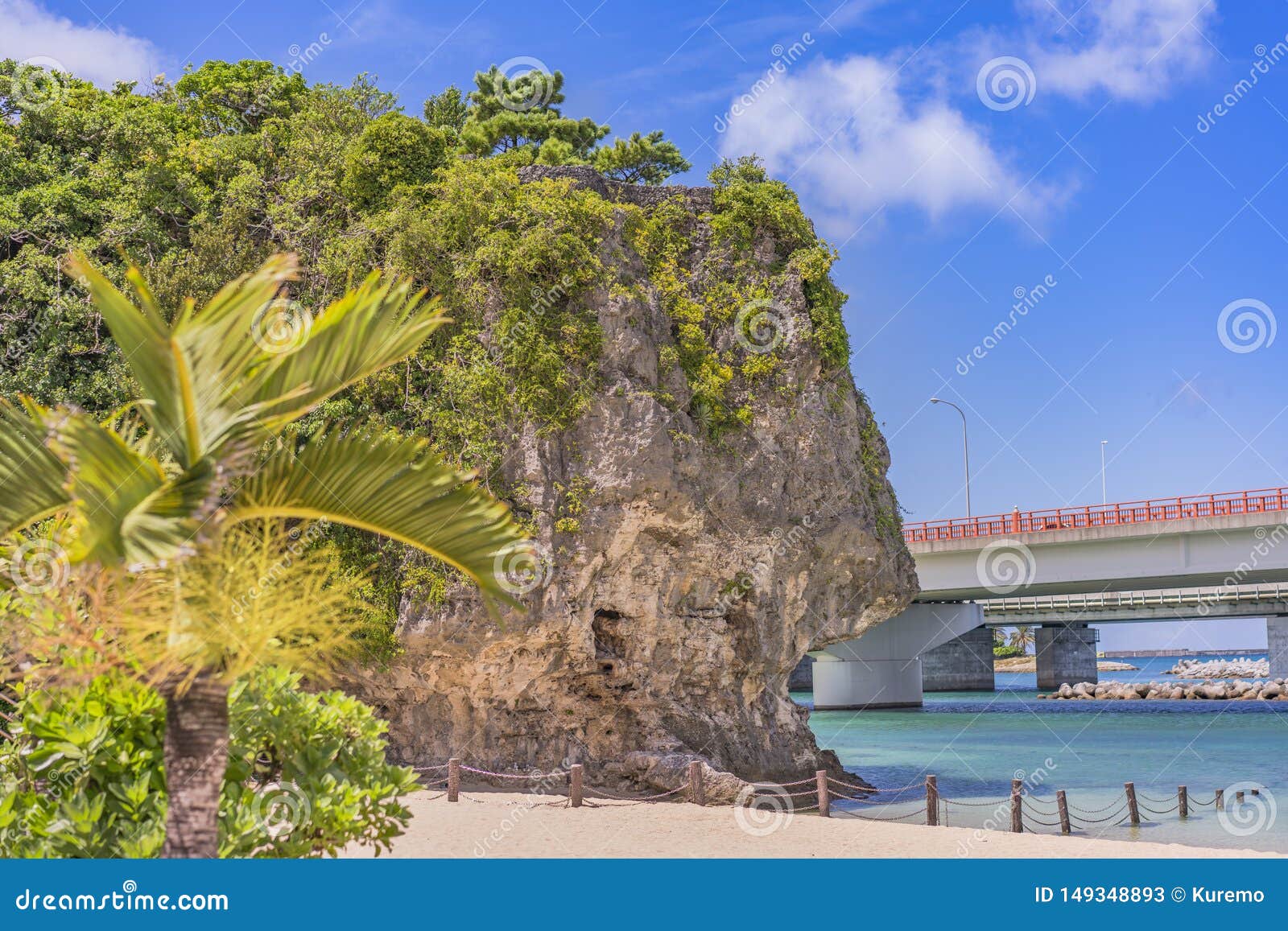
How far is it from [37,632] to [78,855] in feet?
4.10

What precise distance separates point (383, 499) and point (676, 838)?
9662mm

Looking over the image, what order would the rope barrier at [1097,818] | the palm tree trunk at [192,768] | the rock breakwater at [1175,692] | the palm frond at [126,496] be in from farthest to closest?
the rock breakwater at [1175,692] < the rope barrier at [1097,818] < the palm tree trunk at [192,768] < the palm frond at [126,496]

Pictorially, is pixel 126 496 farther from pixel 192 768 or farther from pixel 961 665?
pixel 961 665

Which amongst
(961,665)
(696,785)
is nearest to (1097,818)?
(696,785)

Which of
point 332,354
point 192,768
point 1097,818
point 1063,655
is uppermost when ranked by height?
point 1063,655

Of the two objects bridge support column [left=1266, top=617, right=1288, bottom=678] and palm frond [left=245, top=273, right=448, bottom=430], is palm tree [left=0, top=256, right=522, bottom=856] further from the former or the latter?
bridge support column [left=1266, top=617, right=1288, bottom=678]

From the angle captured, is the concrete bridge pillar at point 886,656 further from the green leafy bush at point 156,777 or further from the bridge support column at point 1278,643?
the green leafy bush at point 156,777

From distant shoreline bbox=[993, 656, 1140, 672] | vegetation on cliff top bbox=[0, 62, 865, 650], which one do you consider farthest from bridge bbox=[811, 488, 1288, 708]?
distant shoreline bbox=[993, 656, 1140, 672]

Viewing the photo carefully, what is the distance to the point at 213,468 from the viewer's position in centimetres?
534

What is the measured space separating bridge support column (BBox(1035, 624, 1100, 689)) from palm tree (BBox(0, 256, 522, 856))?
74.3m

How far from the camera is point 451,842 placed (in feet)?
43.2

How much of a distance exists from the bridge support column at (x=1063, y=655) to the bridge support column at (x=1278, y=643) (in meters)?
10.6

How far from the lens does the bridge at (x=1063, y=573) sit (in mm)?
34219

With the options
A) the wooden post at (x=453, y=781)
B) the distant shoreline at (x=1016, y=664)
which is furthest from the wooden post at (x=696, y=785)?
the distant shoreline at (x=1016, y=664)
